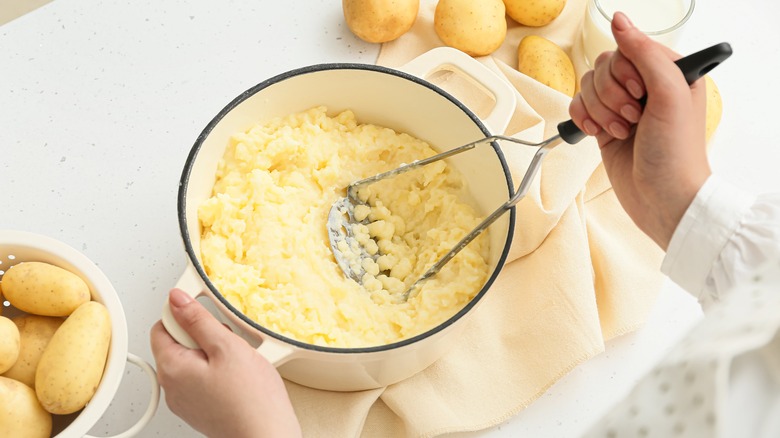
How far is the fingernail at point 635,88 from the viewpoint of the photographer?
2.04ft

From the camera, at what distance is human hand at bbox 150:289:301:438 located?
0.63 meters

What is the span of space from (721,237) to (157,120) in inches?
25.8

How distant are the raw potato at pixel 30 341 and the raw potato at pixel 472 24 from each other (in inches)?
22.3

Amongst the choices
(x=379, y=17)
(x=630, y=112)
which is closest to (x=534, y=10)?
(x=379, y=17)

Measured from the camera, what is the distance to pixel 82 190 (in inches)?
35.7

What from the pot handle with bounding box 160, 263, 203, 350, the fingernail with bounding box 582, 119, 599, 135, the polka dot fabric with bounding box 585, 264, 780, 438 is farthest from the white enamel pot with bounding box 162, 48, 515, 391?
the polka dot fabric with bounding box 585, 264, 780, 438

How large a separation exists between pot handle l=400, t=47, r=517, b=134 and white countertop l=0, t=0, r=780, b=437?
7.0 inches

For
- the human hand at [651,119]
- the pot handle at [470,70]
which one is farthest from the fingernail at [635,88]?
the pot handle at [470,70]

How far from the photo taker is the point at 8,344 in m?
0.65

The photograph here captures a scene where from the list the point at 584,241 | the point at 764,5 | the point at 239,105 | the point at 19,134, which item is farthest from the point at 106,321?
the point at 764,5

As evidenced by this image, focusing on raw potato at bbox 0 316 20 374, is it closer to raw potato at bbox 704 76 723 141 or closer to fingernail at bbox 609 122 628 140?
fingernail at bbox 609 122 628 140

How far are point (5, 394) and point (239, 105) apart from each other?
35 centimetres

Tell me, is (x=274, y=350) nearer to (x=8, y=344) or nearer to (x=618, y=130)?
(x=8, y=344)

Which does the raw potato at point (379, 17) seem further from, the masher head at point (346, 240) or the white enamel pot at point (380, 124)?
the masher head at point (346, 240)
